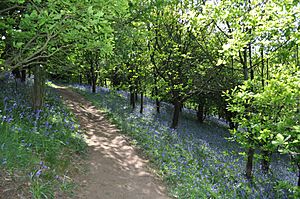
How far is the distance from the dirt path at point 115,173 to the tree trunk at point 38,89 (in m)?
2.35

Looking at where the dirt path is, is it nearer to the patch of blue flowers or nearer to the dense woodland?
the patch of blue flowers

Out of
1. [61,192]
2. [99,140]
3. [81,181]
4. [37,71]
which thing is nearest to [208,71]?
[99,140]

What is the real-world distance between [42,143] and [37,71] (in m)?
3.49

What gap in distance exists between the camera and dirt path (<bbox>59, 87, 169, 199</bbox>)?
6.20m

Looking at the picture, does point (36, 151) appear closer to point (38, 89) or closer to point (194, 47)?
point (38, 89)

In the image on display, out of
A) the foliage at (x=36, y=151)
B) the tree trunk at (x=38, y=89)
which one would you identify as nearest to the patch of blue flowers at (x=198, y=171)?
the foliage at (x=36, y=151)

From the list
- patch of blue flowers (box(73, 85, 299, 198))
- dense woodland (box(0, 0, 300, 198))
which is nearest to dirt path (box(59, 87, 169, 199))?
patch of blue flowers (box(73, 85, 299, 198))

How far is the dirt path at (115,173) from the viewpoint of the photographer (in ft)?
20.3

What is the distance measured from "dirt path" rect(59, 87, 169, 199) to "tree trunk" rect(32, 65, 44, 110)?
235 cm

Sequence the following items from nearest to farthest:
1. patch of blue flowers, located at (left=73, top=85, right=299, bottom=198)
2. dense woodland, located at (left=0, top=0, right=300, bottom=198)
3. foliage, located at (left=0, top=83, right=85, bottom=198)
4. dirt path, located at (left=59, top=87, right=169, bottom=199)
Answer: dense woodland, located at (left=0, top=0, right=300, bottom=198) < foliage, located at (left=0, top=83, right=85, bottom=198) < dirt path, located at (left=59, top=87, right=169, bottom=199) < patch of blue flowers, located at (left=73, top=85, right=299, bottom=198)

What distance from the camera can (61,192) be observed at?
5352 mm

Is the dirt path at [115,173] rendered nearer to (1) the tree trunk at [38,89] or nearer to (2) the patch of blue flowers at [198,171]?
(2) the patch of blue flowers at [198,171]

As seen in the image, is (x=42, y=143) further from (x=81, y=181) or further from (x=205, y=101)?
(x=205, y=101)

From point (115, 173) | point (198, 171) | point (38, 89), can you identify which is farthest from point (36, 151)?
point (198, 171)
